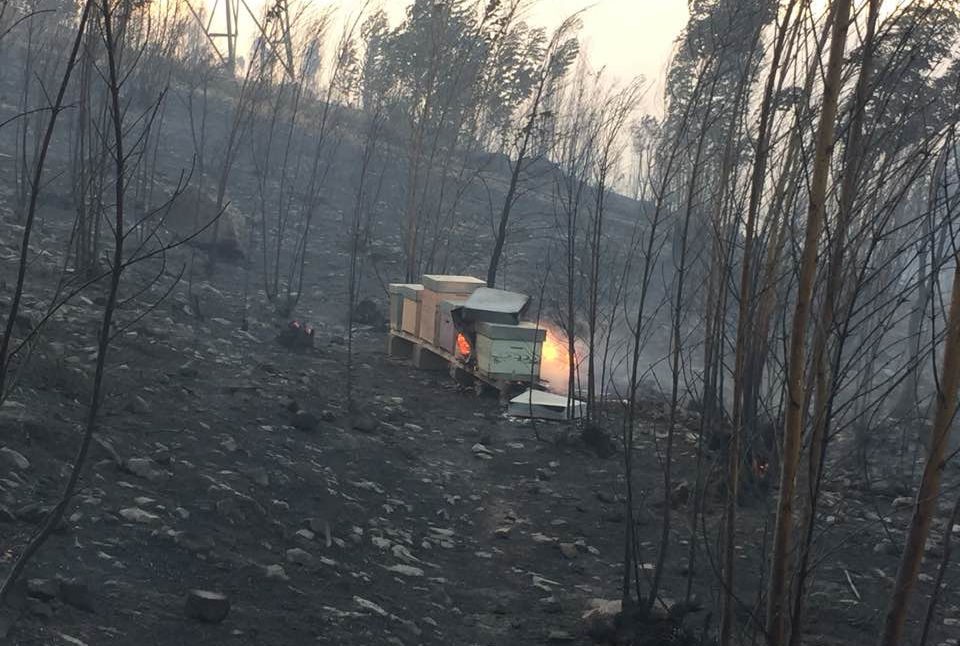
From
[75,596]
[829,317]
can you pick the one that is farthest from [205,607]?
[829,317]

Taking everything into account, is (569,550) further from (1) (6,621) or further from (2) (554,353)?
(2) (554,353)

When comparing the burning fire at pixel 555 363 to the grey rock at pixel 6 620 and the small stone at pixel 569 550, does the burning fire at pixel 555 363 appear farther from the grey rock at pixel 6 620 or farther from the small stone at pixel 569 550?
the grey rock at pixel 6 620

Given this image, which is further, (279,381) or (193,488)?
(279,381)

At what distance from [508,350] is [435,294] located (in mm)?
1578

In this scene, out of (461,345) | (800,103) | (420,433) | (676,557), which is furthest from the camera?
(461,345)

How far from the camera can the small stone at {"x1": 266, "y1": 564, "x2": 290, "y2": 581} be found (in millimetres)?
4739

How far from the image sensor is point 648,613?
4828 millimetres

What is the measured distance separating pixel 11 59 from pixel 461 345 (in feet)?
80.2

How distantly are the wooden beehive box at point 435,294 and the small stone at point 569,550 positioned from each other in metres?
5.38

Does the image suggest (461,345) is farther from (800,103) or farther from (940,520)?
(800,103)

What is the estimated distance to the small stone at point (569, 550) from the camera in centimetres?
637

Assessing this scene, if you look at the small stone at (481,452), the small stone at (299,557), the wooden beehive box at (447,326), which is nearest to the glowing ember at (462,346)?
the wooden beehive box at (447,326)

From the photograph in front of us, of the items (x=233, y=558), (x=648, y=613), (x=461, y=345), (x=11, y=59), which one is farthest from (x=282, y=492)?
(x=11, y=59)

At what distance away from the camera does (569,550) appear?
253 inches
